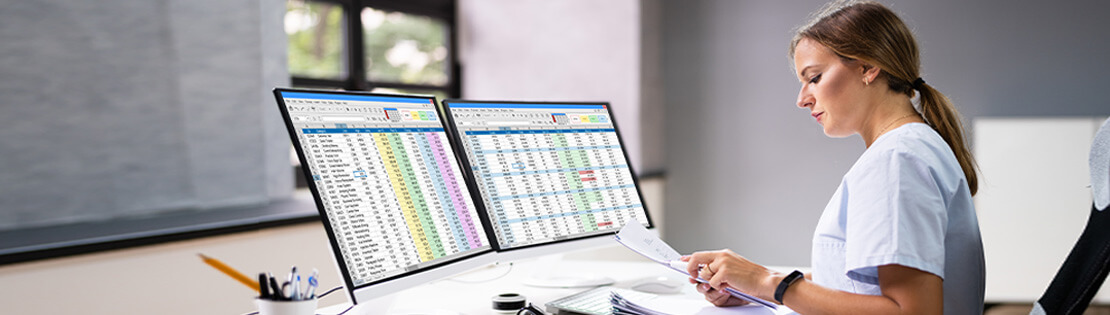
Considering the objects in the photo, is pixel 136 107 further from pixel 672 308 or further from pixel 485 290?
pixel 672 308

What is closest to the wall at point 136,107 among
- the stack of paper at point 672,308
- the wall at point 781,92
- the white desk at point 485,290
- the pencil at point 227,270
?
the white desk at point 485,290

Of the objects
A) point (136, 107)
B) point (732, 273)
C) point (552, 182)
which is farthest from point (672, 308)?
point (136, 107)

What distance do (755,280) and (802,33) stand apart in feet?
1.37

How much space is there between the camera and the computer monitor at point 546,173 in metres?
1.43

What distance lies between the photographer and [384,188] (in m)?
1.21

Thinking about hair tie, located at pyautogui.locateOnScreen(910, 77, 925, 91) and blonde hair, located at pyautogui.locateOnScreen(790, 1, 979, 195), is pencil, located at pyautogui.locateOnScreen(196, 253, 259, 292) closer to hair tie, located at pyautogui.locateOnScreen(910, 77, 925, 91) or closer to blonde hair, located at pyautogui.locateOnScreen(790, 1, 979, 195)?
blonde hair, located at pyautogui.locateOnScreen(790, 1, 979, 195)

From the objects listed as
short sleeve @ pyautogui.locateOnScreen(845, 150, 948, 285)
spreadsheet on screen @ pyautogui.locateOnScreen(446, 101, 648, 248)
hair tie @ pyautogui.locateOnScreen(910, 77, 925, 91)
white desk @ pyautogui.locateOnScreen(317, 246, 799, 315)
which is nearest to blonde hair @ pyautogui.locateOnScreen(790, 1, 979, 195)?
hair tie @ pyautogui.locateOnScreen(910, 77, 925, 91)

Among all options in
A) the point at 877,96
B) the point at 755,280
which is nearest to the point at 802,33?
the point at 877,96

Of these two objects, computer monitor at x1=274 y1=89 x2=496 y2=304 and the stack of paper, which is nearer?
computer monitor at x1=274 y1=89 x2=496 y2=304

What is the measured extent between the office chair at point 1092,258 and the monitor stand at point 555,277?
828 millimetres

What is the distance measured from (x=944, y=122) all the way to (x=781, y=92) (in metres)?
2.28

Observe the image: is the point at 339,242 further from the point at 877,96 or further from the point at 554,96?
the point at 554,96

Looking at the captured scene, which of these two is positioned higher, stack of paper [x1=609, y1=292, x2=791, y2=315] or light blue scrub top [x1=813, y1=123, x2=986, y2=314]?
light blue scrub top [x1=813, y1=123, x2=986, y2=314]

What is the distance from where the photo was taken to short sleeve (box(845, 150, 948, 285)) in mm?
990
